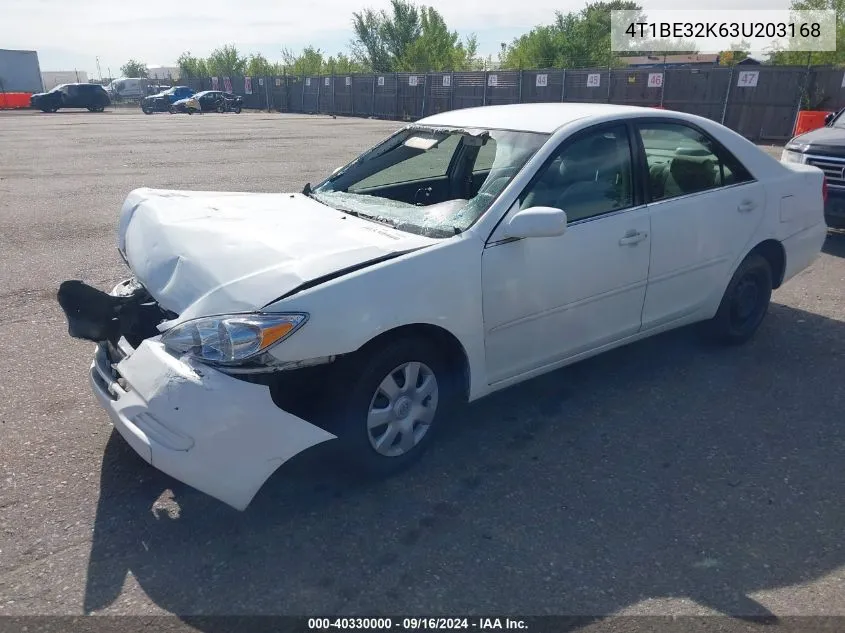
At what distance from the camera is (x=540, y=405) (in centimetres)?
397

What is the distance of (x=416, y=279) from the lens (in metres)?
2.98

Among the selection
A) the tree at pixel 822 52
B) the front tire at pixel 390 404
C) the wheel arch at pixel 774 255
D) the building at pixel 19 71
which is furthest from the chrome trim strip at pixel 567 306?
the building at pixel 19 71

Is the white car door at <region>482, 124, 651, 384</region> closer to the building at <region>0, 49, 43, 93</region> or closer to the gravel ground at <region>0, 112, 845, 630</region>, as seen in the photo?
the gravel ground at <region>0, 112, 845, 630</region>

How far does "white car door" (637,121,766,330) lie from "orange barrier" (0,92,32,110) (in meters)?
49.4

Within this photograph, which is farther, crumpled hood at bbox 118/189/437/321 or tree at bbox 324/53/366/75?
tree at bbox 324/53/366/75

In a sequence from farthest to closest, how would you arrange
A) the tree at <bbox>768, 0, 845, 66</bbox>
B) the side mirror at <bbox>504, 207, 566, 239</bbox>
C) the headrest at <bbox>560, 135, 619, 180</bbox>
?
the tree at <bbox>768, 0, 845, 66</bbox> → the headrest at <bbox>560, 135, 619, 180</bbox> → the side mirror at <bbox>504, 207, 566, 239</bbox>

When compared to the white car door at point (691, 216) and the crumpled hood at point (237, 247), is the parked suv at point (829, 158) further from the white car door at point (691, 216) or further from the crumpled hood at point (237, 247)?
the crumpled hood at point (237, 247)

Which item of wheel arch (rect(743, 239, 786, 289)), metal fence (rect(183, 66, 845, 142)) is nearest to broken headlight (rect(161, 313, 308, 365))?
wheel arch (rect(743, 239, 786, 289))

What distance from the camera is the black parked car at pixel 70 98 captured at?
39.0m

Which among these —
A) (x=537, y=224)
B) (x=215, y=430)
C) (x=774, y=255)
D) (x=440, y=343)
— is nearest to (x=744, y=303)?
(x=774, y=255)

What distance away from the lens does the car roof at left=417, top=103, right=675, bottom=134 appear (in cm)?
377

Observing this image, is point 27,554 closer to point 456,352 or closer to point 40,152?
point 456,352

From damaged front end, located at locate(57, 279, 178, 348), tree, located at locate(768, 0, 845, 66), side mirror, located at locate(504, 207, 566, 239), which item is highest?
tree, located at locate(768, 0, 845, 66)

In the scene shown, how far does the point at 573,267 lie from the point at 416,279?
0.98 m
